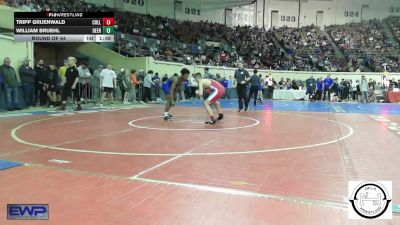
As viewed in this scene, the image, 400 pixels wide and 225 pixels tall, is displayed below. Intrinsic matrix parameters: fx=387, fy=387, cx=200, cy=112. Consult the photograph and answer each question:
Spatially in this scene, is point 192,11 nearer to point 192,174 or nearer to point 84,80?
point 84,80

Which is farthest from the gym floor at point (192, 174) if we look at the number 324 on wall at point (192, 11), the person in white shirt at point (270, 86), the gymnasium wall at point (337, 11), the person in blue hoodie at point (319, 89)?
the gymnasium wall at point (337, 11)

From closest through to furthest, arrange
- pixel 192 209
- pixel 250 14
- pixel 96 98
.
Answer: pixel 192 209, pixel 96 98, pixel 250 14

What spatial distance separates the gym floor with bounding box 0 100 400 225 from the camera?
11.1 feet

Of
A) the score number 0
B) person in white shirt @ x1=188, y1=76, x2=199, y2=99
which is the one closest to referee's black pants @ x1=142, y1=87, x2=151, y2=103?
the score number 0

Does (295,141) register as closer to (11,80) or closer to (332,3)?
(11,80)

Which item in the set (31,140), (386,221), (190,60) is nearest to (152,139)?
(31,140)

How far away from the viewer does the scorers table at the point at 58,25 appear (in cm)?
1454

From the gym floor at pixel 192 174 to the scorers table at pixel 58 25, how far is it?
294 inches

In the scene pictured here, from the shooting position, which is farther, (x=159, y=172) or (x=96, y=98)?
(x=96, y=98)

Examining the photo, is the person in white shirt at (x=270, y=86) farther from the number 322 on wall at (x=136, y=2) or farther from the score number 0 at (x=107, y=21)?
the number 322 on wall at (x=136, y=2)

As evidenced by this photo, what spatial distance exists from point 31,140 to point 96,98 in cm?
1185

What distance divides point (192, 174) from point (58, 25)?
1284cm

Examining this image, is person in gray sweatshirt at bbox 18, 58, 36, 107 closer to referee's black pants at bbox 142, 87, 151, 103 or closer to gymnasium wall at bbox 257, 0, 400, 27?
referee's black pants at bbox 142, 87, 151, 103

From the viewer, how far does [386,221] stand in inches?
126
